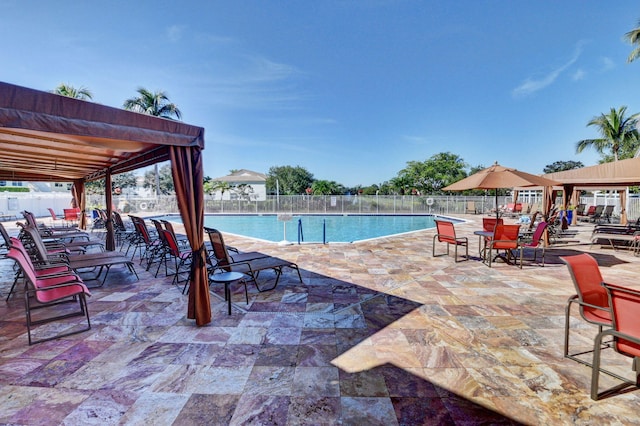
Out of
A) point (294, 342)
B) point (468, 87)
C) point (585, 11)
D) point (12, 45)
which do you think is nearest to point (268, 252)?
point (294, 342)

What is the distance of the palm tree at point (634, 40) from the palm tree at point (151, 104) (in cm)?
2918

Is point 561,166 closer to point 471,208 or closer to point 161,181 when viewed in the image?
point 471,208

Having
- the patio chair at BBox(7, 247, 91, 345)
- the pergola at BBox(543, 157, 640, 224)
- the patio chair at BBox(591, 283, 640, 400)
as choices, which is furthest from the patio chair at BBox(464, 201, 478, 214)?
the patio chair at BBox(7, 247, 91, 345)

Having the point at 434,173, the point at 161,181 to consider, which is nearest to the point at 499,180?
the point at 434,173

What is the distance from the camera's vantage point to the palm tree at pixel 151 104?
22.3m

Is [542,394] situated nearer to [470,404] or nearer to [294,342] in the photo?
[470,404]

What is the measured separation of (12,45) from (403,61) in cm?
1776

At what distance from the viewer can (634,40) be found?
14633 millimetres

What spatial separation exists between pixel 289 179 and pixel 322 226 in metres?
28.0

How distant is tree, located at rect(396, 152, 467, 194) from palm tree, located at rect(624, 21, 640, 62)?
15.9 metres

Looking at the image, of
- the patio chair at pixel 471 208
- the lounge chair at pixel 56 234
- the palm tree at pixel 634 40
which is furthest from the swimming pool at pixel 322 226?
the palm tree at pixel 634 40

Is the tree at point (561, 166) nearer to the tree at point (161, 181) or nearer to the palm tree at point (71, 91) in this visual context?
the palm tree at point (71, 91)

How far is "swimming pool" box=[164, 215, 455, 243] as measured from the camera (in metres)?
13.0

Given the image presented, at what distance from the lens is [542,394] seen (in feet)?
6.43
